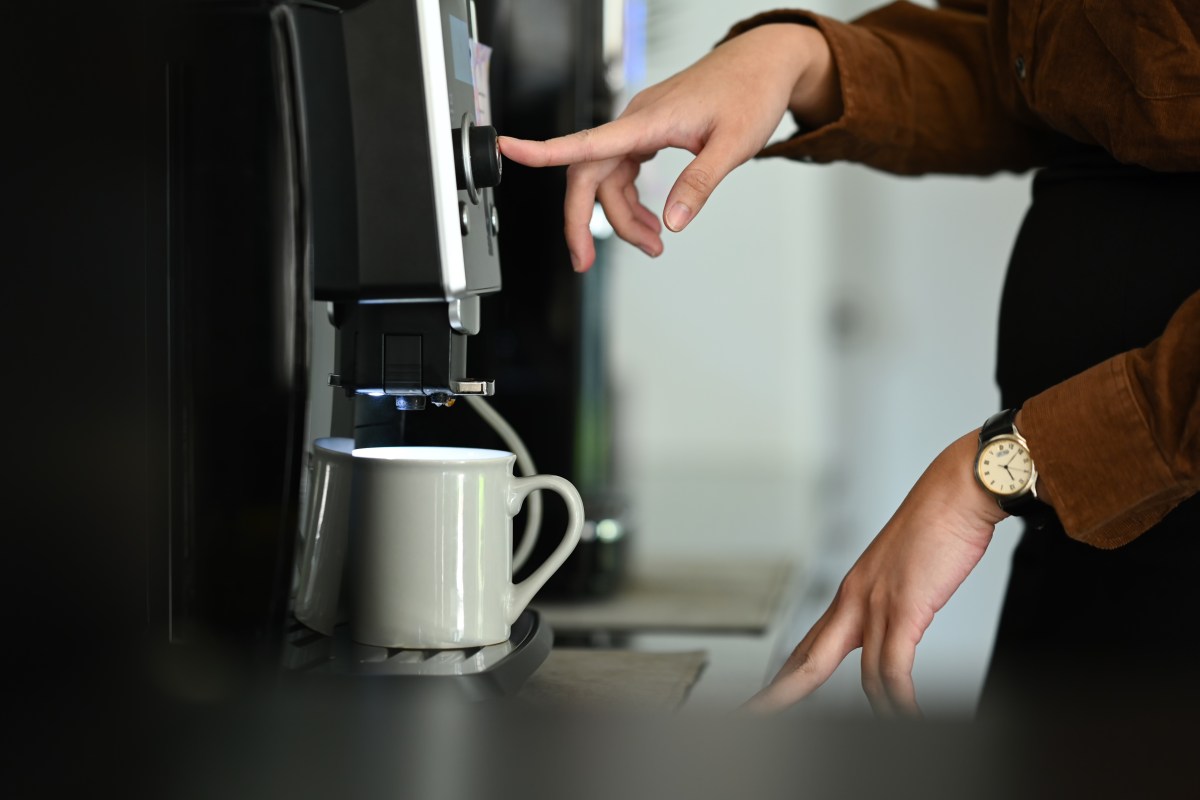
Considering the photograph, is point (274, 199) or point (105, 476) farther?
point (274, 199)

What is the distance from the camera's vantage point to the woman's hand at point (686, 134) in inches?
27.1

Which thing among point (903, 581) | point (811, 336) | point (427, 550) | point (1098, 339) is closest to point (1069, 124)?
point (1098, 339)

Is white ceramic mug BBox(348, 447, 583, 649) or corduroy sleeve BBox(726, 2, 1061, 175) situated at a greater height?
corduroy sleeve BBox(726, 2, 1061, 175)

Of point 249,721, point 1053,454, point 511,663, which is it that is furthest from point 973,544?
point 249,721

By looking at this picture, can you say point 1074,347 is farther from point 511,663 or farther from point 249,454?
point 249,454

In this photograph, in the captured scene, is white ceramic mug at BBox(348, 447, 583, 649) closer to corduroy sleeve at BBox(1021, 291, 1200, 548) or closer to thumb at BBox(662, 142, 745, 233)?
thumb at BBox(662, 142, 745, 233)

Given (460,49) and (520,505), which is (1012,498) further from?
(460,49)

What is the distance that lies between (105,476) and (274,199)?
0.18 m

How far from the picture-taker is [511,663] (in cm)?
63

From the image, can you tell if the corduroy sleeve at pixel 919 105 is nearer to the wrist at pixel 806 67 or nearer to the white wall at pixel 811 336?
the wrist at pixel 806 67

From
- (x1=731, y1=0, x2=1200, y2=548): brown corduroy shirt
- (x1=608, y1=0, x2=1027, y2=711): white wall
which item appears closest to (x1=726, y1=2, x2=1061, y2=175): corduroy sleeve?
(x1=731, y1=0, x2=1200, y2=548): brown corduroy shirt

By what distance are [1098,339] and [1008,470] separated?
0.24 meters

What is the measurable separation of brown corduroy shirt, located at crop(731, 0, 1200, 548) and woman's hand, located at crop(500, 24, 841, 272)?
7 cm

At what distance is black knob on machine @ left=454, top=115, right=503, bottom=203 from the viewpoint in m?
0.62
